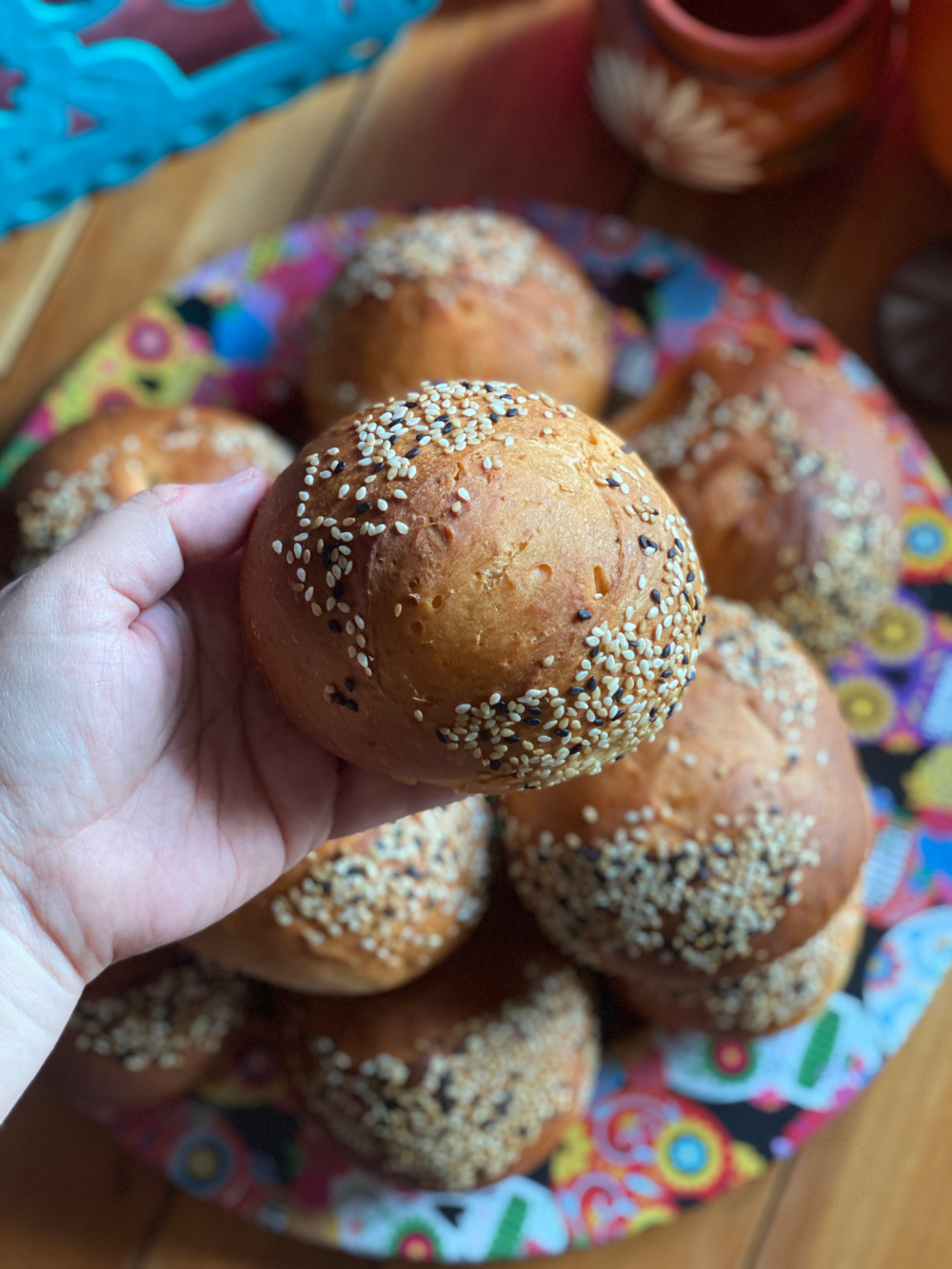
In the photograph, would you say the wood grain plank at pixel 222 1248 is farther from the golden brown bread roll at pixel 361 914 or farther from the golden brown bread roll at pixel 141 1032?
the golden brown bread roll at pixel 361 914

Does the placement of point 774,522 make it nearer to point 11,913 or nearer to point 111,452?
point 111,452

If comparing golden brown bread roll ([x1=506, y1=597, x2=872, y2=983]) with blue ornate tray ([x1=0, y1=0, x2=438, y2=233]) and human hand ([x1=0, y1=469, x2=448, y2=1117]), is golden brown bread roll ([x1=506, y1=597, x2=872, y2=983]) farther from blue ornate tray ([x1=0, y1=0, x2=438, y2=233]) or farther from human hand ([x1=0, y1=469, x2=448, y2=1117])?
blue ornate tray ([x1=0, y1=0, x2=438, y2=233])

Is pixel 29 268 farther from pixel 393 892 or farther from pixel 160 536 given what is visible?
pixel 393 892

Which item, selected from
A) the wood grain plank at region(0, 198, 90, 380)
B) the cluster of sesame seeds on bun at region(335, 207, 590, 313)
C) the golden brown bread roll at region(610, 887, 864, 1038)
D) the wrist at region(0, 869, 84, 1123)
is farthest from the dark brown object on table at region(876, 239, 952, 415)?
→ the wrist at region(0, 869, 84, 1123)

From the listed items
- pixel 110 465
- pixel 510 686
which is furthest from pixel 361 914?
pixel 110 465

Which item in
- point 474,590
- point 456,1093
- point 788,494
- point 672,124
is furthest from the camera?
point 672,124

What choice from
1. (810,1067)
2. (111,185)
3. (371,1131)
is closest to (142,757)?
(371,1131)
